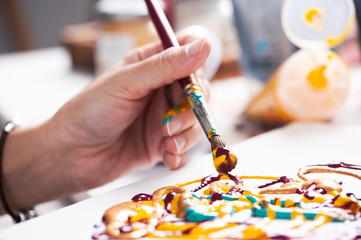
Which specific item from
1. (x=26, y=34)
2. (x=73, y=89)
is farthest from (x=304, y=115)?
(x=26, y=34)

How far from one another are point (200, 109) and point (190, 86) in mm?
38

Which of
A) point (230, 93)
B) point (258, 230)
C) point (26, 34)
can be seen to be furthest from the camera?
point (26, 34)

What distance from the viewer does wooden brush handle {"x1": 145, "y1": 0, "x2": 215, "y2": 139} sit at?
408 millimetres

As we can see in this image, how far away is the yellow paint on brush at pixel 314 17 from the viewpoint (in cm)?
50

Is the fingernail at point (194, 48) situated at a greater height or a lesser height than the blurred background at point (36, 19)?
lesser

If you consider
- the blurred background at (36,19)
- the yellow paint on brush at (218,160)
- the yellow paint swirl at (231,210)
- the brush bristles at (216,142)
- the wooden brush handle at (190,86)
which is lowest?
the yellow paint swirl at (231,210)

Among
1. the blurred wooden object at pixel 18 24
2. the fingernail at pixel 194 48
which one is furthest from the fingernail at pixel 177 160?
the blurred wooden object at pixel 18 24

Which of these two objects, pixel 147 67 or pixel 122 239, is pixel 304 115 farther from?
pixel 122 239

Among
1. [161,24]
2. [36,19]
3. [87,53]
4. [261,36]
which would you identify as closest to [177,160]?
[161,24]

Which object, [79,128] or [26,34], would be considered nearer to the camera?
[79,128]

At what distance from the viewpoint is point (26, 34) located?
2.37 meters

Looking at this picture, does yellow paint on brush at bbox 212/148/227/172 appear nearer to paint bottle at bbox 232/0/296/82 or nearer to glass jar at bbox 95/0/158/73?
paint bottle at bbox 232/0/296/82

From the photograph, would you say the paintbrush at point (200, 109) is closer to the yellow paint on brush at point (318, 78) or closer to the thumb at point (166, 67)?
the thumb at point (166, 67)

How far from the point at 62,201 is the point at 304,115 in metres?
0.35
